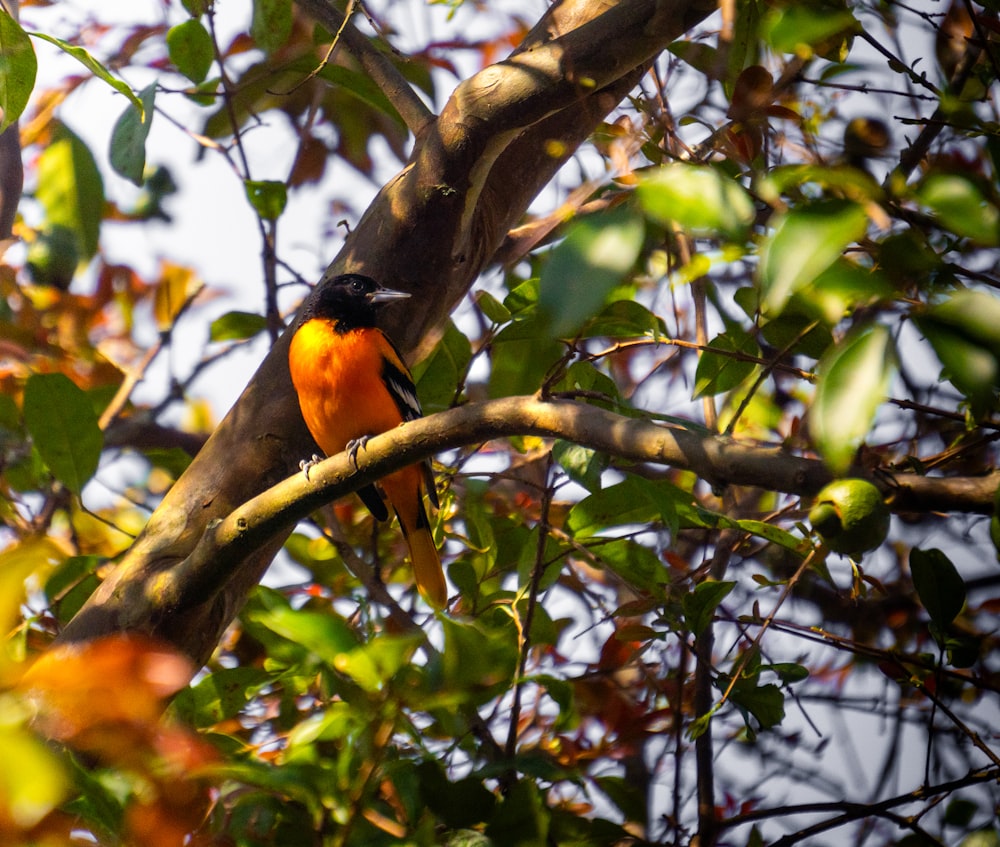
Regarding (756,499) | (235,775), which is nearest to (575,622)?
(756,499)

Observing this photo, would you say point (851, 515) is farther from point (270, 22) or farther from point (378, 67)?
point (270, 22)

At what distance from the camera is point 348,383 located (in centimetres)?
357

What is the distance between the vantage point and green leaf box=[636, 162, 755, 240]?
932mm

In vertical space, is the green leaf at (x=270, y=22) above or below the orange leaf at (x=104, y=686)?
above

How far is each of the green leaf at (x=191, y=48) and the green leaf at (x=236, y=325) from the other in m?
0.80

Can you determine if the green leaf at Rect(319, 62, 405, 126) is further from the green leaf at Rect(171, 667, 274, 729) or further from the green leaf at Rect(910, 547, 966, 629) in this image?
the green leaf at Rect(910, 547, 966, 629)

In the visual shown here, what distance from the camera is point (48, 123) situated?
4148 mm

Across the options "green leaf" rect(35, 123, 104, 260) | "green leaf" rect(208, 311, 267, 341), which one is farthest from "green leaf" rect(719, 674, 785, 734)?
"green leaf" rect(35, 123, 104, 260)

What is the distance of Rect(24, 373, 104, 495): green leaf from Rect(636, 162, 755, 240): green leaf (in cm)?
217

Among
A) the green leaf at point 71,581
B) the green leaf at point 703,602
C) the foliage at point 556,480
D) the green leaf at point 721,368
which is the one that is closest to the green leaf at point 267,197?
the foliage at point 556,480

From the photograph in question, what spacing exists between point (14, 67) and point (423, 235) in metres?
1.19

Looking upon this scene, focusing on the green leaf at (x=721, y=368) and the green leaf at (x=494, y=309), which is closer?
the green leaf at (x=721, y=368)

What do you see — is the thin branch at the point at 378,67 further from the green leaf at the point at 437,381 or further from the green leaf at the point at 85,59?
the green leaf at the point at 85,59

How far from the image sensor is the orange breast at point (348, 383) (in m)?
3.40
